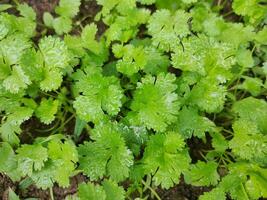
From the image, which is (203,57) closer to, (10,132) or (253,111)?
(253,111)

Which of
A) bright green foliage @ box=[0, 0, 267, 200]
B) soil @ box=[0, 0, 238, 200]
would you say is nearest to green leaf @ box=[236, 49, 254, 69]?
bright green foliage @ box=[0, 0, 267, 200]

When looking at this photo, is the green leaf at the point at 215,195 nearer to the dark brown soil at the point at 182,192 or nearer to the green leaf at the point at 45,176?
the dark brown soil at the point at 182,192

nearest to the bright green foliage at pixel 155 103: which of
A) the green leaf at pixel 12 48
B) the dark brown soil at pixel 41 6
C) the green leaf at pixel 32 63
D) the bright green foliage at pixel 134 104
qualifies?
the bright green foliage at pixel 134 104

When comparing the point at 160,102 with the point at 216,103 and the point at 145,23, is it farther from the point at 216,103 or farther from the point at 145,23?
the point at 145,23

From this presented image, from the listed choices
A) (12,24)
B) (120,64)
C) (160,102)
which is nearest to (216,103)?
(160,102)

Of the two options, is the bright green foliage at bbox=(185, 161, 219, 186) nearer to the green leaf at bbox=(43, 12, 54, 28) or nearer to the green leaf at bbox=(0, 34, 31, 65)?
the green leaf at bbox=(0, 34, 31, 65)

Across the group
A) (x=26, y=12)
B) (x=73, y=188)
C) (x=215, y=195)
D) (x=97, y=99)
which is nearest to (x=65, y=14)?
(x=26, y=12)
